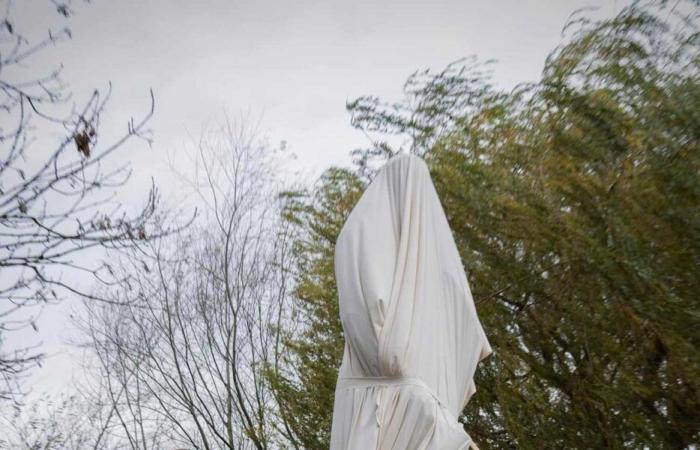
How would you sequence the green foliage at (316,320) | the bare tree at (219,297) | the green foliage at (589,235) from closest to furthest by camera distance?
the green foliage at (589,235), the green foliage at (316,320), the bare tree at (219,297)

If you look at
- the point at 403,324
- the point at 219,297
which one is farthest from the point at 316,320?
the point at 403,324

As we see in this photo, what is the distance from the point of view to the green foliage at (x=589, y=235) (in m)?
6.68

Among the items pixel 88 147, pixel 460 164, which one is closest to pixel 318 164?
pixel 460 164

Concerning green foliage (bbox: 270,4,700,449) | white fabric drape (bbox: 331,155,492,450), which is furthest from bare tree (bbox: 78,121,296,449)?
white fabric drape (bbox: 331,155,492,450)

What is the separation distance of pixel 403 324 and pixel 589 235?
4830 millimetres

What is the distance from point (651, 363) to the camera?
7.14 m

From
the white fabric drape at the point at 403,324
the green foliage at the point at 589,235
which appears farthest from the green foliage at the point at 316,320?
the white fabric drape at the point at 403,324

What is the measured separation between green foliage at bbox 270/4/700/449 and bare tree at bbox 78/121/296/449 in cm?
548

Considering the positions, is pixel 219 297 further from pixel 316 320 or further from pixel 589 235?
pixel 589 235

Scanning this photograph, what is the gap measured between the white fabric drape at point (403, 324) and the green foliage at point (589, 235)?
3.97 meters

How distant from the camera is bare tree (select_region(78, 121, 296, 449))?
46.2ft

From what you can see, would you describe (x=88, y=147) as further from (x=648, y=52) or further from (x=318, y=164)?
(x=318, y=164)

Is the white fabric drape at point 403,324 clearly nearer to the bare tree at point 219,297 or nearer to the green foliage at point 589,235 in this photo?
the green foliage at point 589,235

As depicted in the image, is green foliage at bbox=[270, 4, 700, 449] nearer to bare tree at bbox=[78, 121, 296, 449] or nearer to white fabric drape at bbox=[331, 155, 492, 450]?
white fabric drape at bbox=[331, 155, 492, 450]
